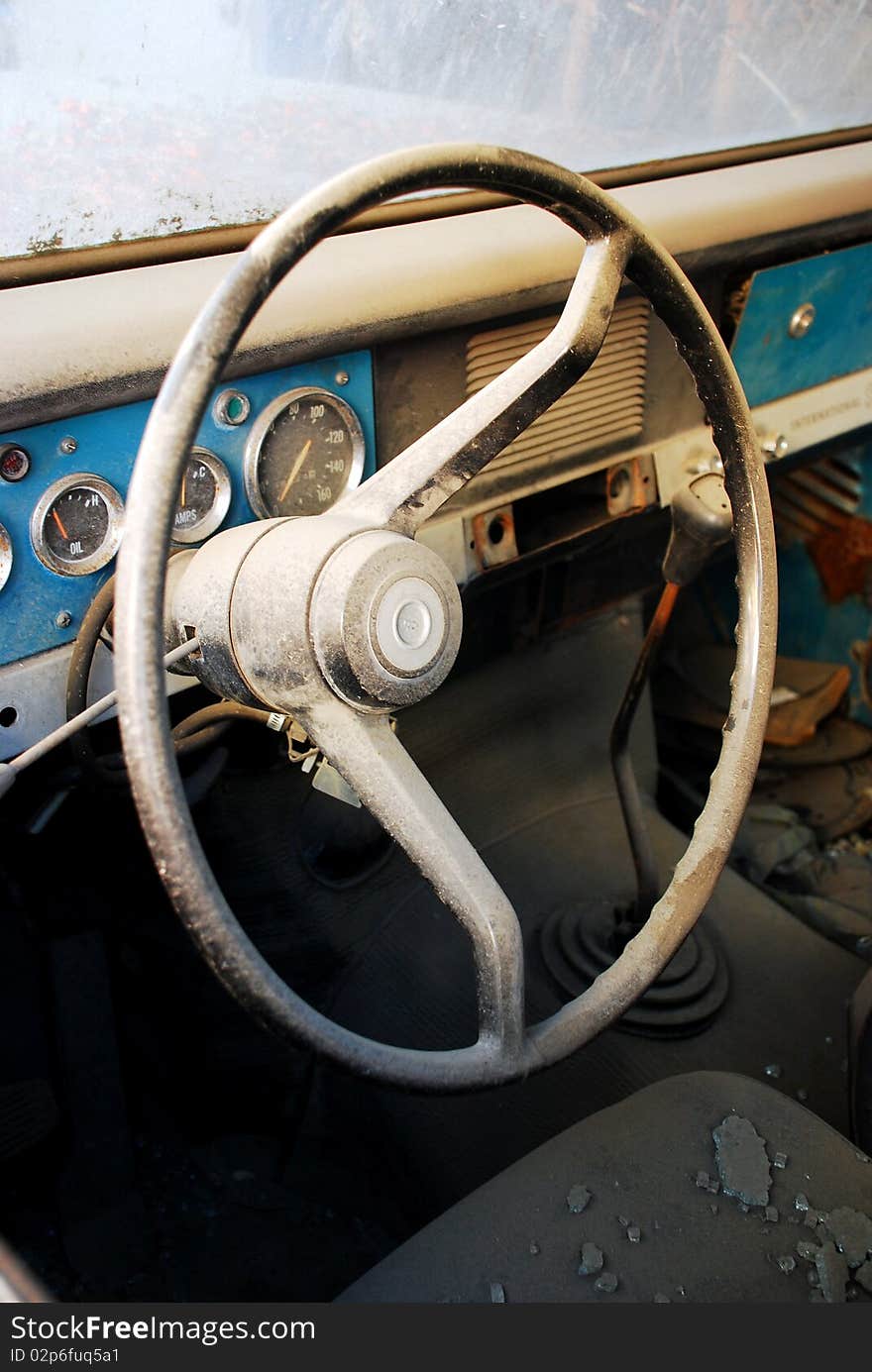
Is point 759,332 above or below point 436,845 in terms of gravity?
above

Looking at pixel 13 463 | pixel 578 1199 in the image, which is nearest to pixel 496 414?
pixel 13 463

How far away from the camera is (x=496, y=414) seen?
95 cm

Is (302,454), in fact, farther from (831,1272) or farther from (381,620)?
(831,1272)

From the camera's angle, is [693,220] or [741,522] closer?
[741,522]

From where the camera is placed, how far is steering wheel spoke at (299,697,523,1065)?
88 centimetres

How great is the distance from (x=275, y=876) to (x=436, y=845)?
882mm

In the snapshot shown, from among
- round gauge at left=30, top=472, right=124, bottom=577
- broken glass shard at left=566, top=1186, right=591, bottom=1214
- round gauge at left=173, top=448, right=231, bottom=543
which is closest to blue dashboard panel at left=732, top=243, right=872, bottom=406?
round gauge at left=173, top=448, right=231, bottom=543

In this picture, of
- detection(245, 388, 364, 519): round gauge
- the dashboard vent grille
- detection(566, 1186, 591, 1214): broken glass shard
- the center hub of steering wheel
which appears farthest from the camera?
the dashboard vent grille

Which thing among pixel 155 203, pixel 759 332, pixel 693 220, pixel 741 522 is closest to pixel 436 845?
pixel 741 522

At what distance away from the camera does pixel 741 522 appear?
109 centimetres

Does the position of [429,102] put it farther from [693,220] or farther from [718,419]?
[718,419]

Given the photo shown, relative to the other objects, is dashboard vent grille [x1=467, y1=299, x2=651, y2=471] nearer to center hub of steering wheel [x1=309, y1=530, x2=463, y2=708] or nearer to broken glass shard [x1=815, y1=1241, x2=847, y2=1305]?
center hub of steering wheel [x1=309, y1=530, x2=463, y2=708]

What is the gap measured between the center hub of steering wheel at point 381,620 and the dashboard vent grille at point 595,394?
559 millimetres

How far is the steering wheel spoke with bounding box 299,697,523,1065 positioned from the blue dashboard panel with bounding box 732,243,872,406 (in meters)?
1.05
